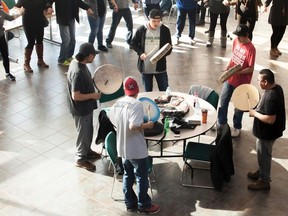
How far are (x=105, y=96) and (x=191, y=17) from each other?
435 centimetres

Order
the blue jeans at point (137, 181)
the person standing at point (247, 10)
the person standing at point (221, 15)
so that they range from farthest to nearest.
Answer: the person standing at point (221, 15), the person standing at point (247, 10), the blue jeans at point (137, 181)

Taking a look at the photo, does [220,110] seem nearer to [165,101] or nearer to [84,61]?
[165,101]

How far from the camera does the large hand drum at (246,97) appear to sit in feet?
17.5

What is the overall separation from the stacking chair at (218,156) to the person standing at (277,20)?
4680 millimetres

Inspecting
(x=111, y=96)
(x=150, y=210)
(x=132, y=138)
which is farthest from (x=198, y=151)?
(x=111, y=96)

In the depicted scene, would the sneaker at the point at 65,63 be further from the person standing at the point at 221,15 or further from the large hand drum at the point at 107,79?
the large hand drum at the point at 107,79

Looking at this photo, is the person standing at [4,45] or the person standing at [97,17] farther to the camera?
the person standing at [97,17]

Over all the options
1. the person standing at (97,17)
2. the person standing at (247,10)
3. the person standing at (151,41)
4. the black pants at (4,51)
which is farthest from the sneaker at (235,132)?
the black pants at (4,51)

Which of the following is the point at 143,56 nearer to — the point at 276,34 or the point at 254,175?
the point at 254,175

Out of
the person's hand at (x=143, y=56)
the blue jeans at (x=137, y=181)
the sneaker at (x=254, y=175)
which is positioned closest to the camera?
the blue jeans at (x=137, y=181)

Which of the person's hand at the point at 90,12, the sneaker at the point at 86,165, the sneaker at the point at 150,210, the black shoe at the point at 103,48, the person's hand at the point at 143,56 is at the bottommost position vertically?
the sneaker at the point at 150,210

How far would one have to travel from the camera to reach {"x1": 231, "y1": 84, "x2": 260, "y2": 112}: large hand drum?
210 inches

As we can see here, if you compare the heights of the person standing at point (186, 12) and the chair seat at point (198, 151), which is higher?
the person standing at point (186, 12)

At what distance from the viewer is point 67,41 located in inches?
356
